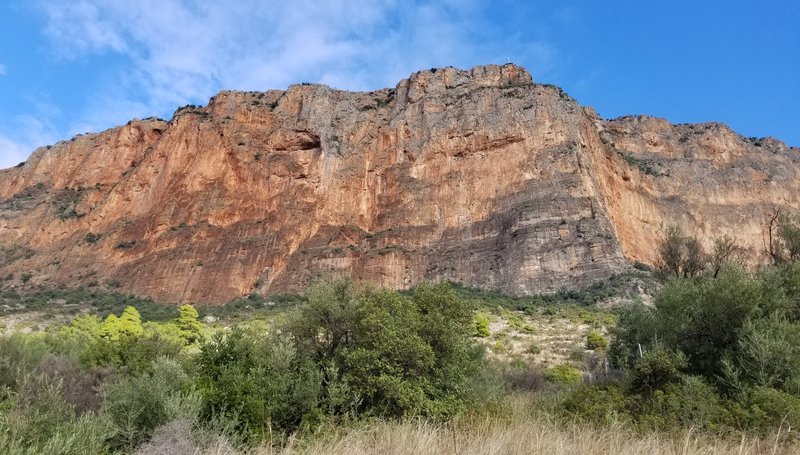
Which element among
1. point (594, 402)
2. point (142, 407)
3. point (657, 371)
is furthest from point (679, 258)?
point (142, 407)

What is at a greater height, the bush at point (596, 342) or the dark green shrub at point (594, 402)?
the bush at point (596, 342)

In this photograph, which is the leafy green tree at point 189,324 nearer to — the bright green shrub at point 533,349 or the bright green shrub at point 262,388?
the bright green shrub at point 533,349

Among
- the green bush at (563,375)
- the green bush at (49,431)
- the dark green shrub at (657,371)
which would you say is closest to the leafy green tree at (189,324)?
the green bush at (563,375)

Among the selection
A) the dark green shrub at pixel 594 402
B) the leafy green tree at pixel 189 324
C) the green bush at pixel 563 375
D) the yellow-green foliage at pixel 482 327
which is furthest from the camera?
the yellow-green foliage at pixel 482 327

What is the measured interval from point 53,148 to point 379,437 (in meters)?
89.2

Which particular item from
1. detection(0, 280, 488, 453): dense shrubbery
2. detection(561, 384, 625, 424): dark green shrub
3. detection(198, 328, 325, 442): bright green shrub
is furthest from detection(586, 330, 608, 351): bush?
detection(198, 328, 325, 442): bright green shrub

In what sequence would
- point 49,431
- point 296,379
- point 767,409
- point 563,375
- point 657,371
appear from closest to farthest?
point 49,431 < point 767,409 < point 296,379 < point 657,371 < point 563,375

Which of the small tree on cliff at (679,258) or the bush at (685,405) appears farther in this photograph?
the small tree on cliff at (679,258)

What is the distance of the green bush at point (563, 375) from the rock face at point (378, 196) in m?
23.3

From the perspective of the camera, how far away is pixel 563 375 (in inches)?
805

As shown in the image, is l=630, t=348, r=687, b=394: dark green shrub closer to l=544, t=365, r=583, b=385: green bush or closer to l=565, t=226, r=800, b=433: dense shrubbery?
l=565, t=226, r=800, b=433: dense shrubbery

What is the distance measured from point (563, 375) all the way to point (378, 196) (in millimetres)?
40106

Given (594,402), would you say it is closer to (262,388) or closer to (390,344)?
(390,344)

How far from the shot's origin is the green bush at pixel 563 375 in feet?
64.2
